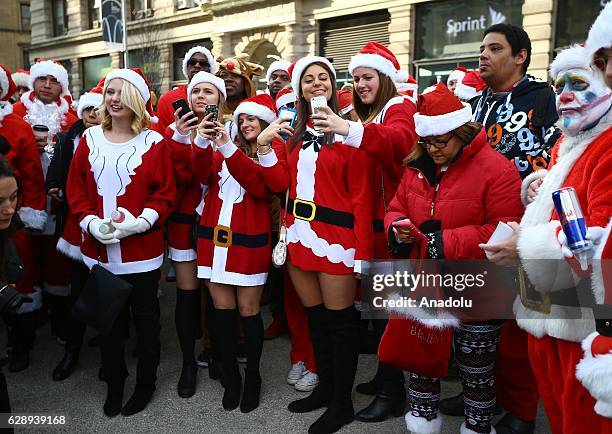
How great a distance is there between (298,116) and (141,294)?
151 centimetres

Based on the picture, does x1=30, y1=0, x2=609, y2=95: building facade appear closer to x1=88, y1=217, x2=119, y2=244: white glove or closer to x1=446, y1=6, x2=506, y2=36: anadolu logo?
x1=446, y1=6, x2=506, y2=36: anadolu logo

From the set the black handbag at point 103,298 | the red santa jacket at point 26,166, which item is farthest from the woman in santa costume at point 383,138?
the red santa jacket at point 26,166

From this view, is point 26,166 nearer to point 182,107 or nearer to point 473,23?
point 182,107

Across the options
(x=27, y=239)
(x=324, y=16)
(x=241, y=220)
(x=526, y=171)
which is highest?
(x=324, y=16)

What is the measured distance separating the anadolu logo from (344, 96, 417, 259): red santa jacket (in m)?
10.6

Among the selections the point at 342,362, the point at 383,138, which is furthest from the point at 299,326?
the point at 383,138

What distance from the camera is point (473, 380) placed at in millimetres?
2617

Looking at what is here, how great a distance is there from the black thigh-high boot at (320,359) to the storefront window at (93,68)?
78.3ft

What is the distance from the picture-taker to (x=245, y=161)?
10.0 feet

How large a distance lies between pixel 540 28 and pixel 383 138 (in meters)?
10.7

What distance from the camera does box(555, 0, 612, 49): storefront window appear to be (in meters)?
11.0

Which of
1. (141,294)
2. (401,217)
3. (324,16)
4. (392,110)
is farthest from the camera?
(324,16)

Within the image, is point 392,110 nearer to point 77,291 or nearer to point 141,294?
point 141,294

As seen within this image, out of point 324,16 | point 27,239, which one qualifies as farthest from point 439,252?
point 324,16
